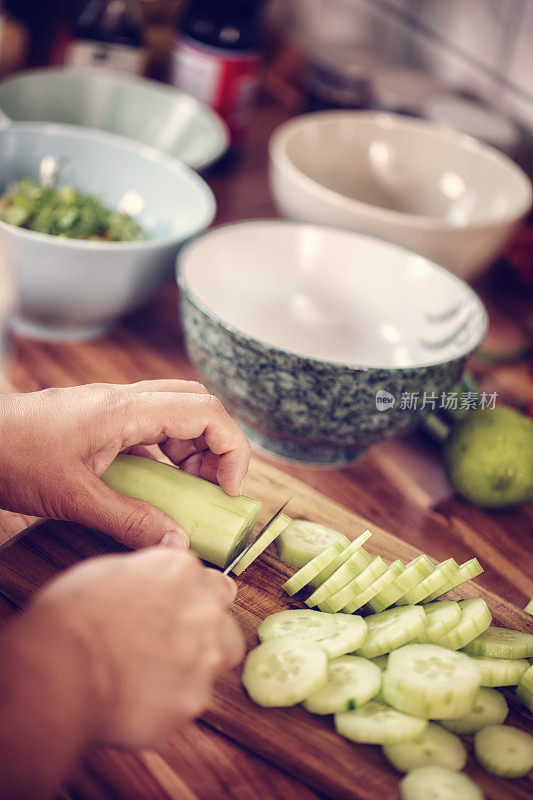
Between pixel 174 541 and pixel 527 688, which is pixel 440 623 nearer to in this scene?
pixel 527 688

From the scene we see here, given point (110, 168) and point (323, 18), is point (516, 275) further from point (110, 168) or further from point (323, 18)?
point (323, 18)

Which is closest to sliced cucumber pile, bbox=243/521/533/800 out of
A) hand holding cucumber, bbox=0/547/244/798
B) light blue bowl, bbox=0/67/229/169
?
hand holding cucumber, bbox=0/547/244/798

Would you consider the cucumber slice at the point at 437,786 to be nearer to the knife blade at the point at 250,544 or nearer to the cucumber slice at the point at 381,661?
the cucumber slice at the point at 381,661

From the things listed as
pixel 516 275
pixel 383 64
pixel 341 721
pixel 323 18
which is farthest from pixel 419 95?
pixel 341 721

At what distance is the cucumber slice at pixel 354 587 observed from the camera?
2.84 ft

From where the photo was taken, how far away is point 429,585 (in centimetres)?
89

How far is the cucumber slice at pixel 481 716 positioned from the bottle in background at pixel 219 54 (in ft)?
4.56

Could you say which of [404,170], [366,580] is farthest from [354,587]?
[404,170]

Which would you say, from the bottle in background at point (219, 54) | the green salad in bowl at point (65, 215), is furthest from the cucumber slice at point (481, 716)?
the bottle in background at point (219, 54)

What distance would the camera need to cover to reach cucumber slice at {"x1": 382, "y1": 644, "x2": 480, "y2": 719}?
759 mm

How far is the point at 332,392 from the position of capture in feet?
3.37

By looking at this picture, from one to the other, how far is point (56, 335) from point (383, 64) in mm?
1159

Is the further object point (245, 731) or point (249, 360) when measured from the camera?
point (249, 360)

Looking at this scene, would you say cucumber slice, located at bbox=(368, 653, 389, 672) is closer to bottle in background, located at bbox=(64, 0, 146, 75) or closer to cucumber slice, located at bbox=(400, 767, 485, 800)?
cucumber slice, located at bbox=(400, 767, 485, 800)
